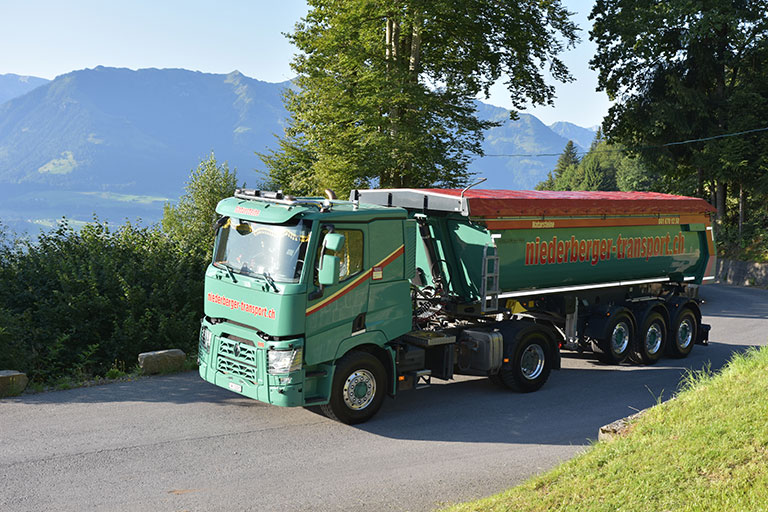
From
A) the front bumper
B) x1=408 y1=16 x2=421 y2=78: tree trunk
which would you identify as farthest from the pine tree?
the front bumper

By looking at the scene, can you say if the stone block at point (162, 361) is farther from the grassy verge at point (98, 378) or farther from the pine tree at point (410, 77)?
the pine tree at point (410, 77)

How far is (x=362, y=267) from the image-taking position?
8.53 metres

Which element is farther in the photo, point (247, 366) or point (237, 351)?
point (237, 351)

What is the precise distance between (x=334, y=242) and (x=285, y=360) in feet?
5.15

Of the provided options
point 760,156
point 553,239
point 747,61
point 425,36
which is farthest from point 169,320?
point 747,61

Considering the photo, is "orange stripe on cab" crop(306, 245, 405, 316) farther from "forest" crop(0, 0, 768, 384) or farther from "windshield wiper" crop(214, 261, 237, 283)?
"forest" crop(0, 0, 768, 384)

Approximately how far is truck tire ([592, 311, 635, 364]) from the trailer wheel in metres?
1.32

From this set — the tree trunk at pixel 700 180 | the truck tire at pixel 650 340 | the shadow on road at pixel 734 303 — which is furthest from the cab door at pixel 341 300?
the tree trunk at pixel 700 180

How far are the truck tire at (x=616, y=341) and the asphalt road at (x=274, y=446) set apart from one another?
4.26ft

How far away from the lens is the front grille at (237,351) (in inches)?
323

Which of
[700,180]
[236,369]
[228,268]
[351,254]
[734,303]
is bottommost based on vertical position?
[734,303]

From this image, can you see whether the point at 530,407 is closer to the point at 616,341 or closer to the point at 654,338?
→ the point at 616,341

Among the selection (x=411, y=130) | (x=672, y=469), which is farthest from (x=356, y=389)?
(x=411, y=130)

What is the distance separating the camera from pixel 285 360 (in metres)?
7.91
